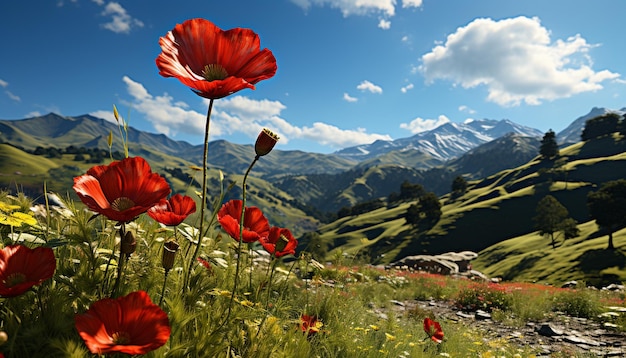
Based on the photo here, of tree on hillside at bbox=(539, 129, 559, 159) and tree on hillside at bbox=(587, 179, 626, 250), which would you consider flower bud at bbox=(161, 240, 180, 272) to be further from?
tree on hillside at bbox=(539, 129, 559, 159)

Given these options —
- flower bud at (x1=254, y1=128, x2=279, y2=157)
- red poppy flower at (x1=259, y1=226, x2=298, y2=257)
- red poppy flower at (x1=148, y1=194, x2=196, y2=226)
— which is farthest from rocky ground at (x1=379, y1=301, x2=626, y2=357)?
flower bud at (x1=254, y1=128, x2=279, y2=157)

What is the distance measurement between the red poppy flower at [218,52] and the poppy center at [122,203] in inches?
27.1

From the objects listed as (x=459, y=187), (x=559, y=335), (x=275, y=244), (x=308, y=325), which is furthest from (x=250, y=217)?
(x=459, y=187)

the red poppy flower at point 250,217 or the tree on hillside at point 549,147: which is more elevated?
the tree on hillside at point 549,147

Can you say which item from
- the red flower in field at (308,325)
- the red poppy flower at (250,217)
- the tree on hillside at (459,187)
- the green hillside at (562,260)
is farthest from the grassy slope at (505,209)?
the red poppy flower at (250,217)

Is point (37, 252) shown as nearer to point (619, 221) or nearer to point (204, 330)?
point (204, 330)

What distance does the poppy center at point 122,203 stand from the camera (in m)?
1.59

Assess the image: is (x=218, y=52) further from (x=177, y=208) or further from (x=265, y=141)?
(x=177, y=208)

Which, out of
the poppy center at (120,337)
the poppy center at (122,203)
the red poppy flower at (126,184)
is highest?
the red poppy flower at (126,184)

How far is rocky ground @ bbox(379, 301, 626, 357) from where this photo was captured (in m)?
6.25

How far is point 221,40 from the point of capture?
1765mm

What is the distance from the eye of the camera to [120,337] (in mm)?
1314

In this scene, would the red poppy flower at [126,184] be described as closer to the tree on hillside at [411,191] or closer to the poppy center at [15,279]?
the poppy center at [15,279]

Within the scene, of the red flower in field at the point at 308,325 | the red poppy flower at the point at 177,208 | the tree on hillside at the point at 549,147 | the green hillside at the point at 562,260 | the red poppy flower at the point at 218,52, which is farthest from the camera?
→ the tree on hillside at the point at 549,147
